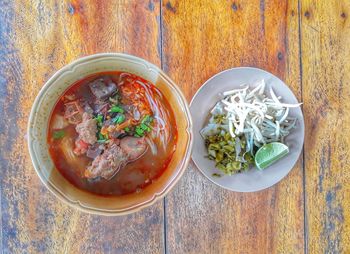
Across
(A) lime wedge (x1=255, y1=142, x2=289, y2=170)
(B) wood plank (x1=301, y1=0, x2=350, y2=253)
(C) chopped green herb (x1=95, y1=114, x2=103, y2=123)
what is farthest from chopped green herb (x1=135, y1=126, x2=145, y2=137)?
(B) wood plank (x1=301, y1=0, x2=350, y2=253)

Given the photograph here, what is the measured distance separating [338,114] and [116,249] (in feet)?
3.39

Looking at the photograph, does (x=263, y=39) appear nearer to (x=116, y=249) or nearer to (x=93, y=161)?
(x=93, y=161)

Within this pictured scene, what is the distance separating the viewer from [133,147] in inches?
55.1

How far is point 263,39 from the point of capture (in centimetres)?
177

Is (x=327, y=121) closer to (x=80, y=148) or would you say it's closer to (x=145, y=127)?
(x=145, y=127)

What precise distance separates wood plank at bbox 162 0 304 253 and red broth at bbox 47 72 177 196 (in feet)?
1.00

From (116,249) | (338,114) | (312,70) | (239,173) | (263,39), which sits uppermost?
(263,39)

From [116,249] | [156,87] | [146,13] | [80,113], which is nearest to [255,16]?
[146,13]

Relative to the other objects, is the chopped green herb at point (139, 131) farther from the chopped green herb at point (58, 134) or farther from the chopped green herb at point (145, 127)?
the chopped green herb at point (58, 134)

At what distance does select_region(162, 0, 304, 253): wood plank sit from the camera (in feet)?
5.66

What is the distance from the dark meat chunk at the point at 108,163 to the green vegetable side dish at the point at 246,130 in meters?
0.40

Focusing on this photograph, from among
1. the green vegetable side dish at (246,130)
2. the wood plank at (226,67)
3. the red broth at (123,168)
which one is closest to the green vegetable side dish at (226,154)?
the green vegetable side dish at (246,130)

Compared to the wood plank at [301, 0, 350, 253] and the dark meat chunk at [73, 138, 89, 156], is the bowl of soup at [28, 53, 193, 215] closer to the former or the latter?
the dark meat chunk at [73, 138, 89, 156]

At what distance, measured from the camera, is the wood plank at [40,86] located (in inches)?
66.3
